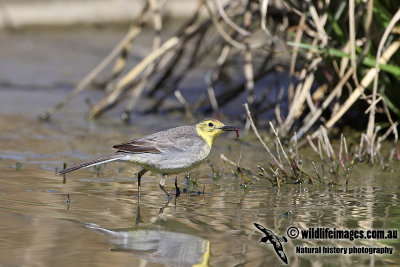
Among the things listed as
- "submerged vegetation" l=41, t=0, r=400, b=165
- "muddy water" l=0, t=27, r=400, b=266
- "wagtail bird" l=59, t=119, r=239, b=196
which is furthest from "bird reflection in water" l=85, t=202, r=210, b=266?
"submerged vegetation" l=41, t=0, r=400, b=165

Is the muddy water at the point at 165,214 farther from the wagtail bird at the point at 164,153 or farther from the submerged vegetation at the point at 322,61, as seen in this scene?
the submerged vegetation at the point at 322,61

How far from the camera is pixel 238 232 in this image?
4730 mm

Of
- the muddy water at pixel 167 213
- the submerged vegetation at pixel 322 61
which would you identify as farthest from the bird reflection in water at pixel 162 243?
the submerged vegetation at pixel 322 61

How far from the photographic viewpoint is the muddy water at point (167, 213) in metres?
4.30

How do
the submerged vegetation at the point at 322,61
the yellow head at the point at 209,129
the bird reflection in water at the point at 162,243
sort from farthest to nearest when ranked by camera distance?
the submerged vegetation at the point at 322,61
the yellow head at the point at 209,129
the bird reflection in water at the point at 162,243

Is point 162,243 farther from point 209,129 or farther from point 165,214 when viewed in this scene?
point 209,129

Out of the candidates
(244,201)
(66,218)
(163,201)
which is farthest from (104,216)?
(244,201)

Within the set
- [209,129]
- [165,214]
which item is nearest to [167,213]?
[165,214]

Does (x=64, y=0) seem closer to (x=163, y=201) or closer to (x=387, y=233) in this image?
(x=163, y=201)

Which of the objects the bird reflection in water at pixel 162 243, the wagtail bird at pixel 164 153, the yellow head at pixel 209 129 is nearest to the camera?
the bird reflection in water at pixel 162 243

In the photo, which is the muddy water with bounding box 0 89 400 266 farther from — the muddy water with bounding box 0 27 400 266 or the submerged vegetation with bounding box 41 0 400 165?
the submerged vegetation with bounding box 41 0 400 165

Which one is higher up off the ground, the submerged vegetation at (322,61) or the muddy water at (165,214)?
the submerged vegetation at (322,61)

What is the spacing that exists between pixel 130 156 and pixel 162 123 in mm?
3389

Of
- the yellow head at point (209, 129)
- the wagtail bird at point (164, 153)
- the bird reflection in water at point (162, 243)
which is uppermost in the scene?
the yellow head at point (209, 129)
